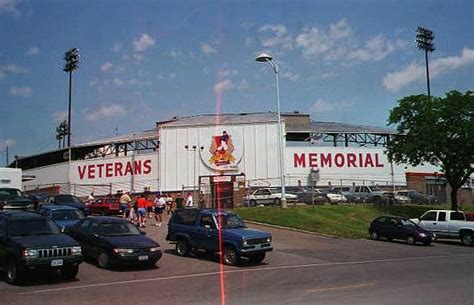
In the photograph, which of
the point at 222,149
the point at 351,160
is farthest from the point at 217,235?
the point at 351,160

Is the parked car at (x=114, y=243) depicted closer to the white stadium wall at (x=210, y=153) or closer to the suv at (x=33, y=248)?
the suv at (x=33, y=248)

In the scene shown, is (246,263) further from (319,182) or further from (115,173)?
(115,173)

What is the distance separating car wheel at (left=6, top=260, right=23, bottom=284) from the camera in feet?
Result: 47.1

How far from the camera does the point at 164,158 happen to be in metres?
58.5

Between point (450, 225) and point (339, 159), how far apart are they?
30071mm

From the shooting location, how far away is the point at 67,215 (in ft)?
75.9

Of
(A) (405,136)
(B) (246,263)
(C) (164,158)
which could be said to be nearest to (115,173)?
(C) (164,158)

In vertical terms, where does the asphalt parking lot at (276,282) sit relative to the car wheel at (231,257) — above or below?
below

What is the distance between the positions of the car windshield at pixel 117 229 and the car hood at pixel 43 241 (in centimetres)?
276

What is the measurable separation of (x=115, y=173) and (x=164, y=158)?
6740mm

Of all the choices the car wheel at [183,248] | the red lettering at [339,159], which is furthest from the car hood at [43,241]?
the red lettering at [339,159]

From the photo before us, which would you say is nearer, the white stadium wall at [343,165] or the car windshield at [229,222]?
the car windshield at [229,222]

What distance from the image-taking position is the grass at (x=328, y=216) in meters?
32.7

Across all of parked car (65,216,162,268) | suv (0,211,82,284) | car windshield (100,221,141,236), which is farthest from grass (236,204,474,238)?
suv (0,211,82,284)
